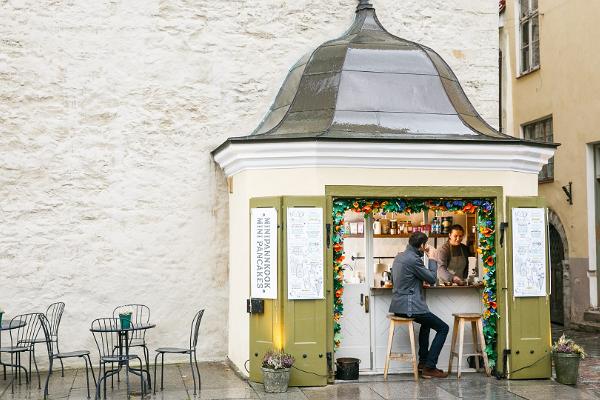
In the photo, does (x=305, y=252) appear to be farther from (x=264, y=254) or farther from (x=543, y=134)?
(x=543, y=134)

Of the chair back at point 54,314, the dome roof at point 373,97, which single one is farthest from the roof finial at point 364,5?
the chair back at point 54,314

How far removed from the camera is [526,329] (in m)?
10.0

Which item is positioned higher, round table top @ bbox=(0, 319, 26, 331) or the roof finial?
the roof finial

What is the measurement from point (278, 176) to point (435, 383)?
130 inches

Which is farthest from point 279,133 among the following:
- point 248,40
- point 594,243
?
point 594,243

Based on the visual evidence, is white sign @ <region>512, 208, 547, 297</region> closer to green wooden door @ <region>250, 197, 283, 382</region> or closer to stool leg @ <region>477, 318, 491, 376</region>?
stool leg @ <region>477, 318, 491, 376</region>

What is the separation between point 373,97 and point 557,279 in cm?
932

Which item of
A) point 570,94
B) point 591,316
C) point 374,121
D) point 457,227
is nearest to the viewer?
point 374,121

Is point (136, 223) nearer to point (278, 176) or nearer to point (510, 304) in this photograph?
point (278, 176)

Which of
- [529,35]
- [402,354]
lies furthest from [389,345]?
[529,35]

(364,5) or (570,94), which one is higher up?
(364,5)

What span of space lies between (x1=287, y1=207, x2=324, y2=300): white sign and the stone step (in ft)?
27.9

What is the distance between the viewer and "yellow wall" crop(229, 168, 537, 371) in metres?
9.77

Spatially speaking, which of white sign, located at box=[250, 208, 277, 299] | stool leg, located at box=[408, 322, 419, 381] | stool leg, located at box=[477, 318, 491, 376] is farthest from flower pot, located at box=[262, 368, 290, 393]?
stool leg, located at box=[477, 318, 491, 376]
